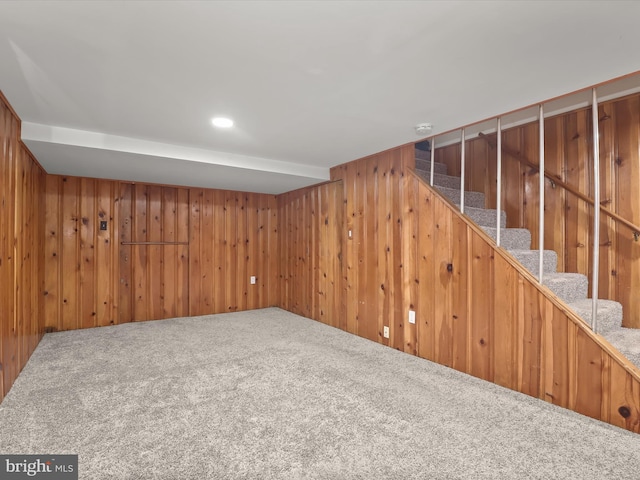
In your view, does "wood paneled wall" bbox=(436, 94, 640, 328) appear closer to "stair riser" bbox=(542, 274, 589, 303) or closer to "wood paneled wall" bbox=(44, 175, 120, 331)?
"stair riser" bbox=(542, 274, 589, 303)

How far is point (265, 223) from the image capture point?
5590 mm

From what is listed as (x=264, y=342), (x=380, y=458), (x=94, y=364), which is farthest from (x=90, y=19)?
(x=264, y=342)

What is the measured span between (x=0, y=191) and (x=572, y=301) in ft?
13.8

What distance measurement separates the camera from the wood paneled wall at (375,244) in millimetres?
3365

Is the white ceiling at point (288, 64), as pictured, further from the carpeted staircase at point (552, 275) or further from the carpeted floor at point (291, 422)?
the carpeted floor at point (291, 422)

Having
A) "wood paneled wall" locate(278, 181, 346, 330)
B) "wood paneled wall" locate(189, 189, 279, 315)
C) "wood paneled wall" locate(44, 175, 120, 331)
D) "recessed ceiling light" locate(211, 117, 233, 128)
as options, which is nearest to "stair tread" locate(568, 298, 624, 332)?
"wood paneled wall" locate(278, 181, 346, 330)

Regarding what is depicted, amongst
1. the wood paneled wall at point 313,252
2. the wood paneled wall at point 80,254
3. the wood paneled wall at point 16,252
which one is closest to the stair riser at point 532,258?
the wood paneled wall at point 313,252

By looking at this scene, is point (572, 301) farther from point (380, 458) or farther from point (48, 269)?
point (48, 269)

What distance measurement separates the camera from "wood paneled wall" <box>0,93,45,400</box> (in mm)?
2264

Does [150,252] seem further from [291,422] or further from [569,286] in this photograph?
[569,286]

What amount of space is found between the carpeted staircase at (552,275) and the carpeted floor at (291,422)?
0.63 m

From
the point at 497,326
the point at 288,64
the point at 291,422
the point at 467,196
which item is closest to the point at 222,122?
the point at 288,64

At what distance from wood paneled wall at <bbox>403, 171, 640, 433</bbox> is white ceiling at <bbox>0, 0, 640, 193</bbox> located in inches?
37.7

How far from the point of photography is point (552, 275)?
2646mm
